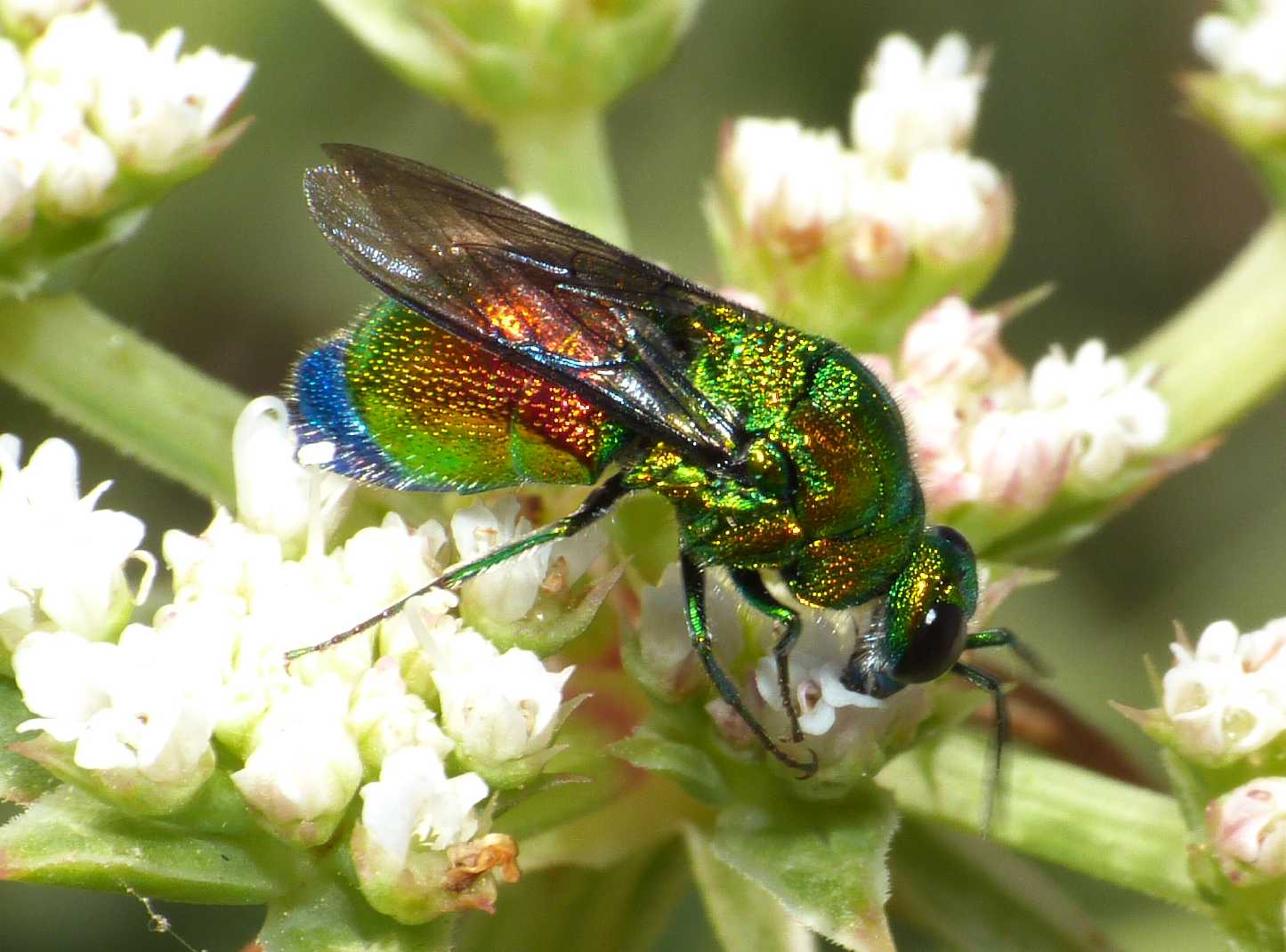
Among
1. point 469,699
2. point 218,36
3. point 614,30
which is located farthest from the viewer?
point 218,36

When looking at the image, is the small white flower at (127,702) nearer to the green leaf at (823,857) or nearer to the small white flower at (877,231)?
the green leaf at (823,857)

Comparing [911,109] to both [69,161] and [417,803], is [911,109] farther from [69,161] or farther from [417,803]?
[417,803]

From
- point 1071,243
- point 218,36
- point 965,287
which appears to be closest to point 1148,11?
point 1071,243

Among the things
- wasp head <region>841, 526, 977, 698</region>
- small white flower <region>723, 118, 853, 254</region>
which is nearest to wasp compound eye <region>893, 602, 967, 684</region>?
wasp head <region>841, 526, 977, 698</region>

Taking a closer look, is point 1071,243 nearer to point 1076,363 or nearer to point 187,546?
point 1076,363

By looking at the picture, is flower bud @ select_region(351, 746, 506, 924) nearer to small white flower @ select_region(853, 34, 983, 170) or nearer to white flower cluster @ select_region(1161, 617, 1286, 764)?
white flower cluster @ select_region(1161, 617, 1286, 764)
